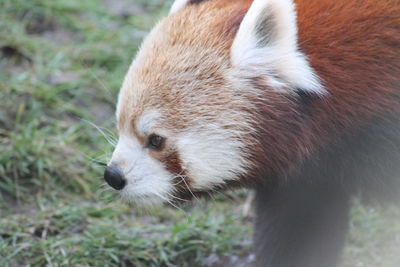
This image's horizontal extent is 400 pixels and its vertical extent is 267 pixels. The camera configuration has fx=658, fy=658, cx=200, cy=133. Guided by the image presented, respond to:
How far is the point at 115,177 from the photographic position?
328 centimetres

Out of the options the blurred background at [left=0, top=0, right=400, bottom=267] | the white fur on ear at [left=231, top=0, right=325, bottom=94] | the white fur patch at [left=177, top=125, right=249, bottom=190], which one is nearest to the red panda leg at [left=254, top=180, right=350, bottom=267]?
the blurred background at [left=0, top=0, right=400, bottom=267]

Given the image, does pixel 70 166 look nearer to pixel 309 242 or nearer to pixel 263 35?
pixel 309 242

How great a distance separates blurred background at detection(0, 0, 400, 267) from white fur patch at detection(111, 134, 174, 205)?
12.5 inches

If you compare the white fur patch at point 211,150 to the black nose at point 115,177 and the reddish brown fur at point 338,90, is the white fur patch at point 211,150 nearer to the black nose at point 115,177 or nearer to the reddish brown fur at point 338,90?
the reddish brown fur at point 338,90

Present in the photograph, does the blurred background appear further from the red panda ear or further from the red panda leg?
the red panda ear

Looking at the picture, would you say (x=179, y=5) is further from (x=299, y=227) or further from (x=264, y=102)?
(x=299, y=227)

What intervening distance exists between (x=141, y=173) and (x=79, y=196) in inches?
65.0

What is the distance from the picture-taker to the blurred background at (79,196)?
416 cm

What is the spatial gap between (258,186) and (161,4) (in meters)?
4.11

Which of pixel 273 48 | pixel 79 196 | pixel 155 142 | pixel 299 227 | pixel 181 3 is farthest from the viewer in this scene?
pixel 79 196

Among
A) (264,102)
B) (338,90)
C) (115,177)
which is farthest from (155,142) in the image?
(338,90)

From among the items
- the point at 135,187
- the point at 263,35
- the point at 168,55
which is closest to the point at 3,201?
the point at 135,187

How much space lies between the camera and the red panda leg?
3.70 meters

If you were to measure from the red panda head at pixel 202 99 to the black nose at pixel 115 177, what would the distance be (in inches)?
0.4
